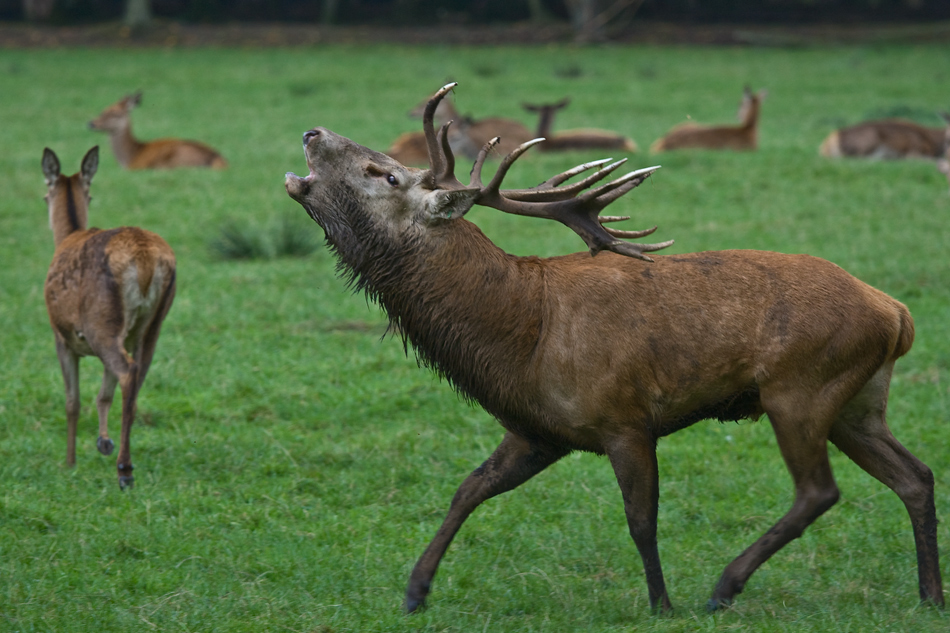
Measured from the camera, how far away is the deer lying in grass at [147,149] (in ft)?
47.3

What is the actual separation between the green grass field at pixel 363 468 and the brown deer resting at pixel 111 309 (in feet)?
1.02

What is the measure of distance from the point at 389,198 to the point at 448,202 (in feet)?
0.79

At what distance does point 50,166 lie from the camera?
723 cm

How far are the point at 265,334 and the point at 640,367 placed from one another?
4420 millimetres

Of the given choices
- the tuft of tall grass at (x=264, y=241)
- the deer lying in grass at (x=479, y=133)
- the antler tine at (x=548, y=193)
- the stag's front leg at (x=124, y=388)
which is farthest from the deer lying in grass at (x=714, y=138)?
the antler tine at (x=548, y=193)

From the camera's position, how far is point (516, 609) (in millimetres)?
4777

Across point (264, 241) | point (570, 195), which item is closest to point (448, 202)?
point (570, 195)

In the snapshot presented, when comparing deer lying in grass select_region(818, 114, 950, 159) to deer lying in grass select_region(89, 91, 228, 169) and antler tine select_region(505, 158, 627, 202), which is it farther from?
antler tine select_region(505, 158, 627, 202)

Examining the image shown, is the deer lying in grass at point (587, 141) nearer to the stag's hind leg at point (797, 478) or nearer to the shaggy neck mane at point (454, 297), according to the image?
the shaggy neck mane at point (454, 297)

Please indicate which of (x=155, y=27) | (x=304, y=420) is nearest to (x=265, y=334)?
(x=304, y=420)

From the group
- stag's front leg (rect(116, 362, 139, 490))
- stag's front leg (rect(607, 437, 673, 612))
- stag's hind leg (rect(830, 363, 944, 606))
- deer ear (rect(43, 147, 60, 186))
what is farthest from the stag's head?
deer ear (rect(43, 147, 60, 186))

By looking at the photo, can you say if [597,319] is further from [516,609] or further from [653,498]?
[516,609]

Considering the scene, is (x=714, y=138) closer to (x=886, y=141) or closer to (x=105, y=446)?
(x=886, y=141)

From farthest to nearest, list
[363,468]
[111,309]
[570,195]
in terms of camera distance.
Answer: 1. [363,468]
2. [111,309]
3. [570,195]
